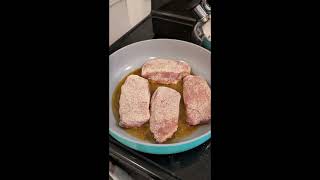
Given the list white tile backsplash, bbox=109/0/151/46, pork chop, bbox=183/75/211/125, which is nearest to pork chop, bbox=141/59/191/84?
pork chop, bbox=183/75/211/125

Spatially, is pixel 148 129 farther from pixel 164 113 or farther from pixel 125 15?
pixel 125 15

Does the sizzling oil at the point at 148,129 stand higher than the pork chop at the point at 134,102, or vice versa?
the pork chop at the point at 134,102

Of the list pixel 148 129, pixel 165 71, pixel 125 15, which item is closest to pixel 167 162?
pixel 148 129

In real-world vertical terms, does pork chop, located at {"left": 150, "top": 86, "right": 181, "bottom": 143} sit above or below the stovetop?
above

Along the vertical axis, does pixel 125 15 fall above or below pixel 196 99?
above

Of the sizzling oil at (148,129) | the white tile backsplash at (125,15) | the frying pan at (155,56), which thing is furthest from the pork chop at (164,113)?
the white tile backsplash at (125,15)

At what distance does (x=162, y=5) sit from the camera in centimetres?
97

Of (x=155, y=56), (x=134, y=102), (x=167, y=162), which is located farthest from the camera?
(x=155, y=56)

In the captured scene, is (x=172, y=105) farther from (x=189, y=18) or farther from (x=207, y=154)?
(x=189, y=18)

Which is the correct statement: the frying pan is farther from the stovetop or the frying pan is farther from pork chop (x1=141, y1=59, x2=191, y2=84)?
the stovetop

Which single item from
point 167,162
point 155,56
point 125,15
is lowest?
point 167,162

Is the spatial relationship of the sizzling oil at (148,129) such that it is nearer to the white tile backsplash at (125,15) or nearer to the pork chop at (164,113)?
the pork chop at (164,113)
